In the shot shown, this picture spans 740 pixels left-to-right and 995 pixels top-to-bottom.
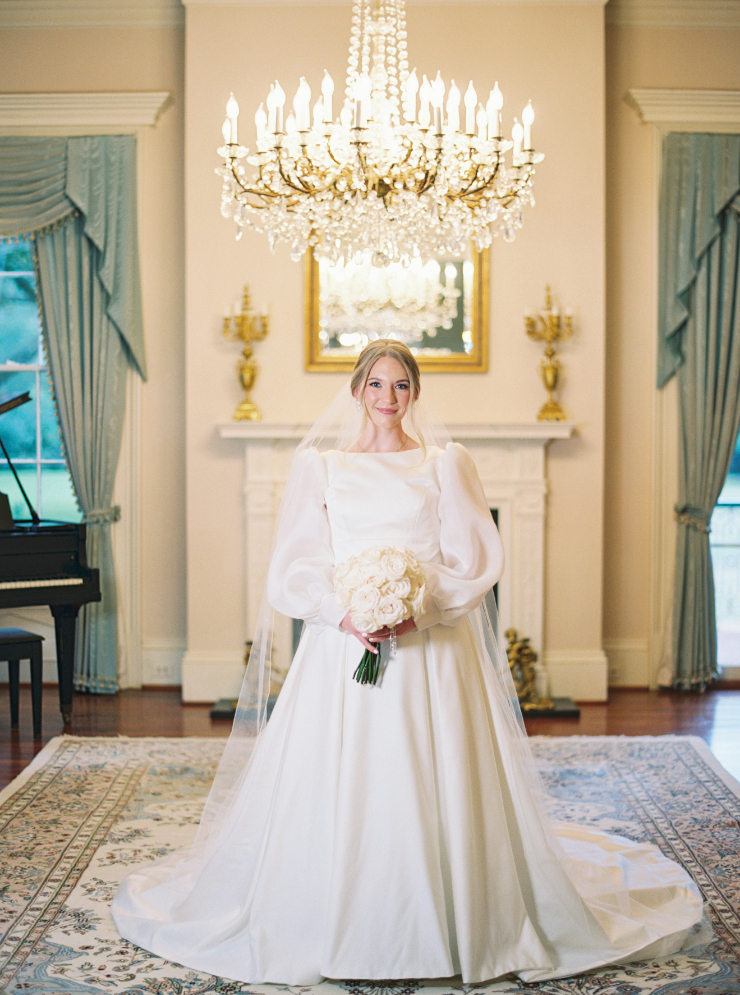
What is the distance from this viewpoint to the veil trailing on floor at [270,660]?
9.53 feet

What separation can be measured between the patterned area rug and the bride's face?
59.5 inches

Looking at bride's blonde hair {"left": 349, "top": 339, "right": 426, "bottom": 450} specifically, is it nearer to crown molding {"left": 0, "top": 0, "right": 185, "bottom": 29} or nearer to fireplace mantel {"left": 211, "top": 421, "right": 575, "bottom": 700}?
fireplace mantel {"left": 211, "top": 421, "right": 575, "bottom": 700}

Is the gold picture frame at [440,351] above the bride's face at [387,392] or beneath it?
above

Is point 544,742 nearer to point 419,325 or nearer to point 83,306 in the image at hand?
point 419,325

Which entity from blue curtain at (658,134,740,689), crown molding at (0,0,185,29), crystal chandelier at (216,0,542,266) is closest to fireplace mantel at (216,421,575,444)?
blue curtain at (658,134,740,689)

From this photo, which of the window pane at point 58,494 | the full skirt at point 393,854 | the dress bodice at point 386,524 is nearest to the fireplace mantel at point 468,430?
the window pane at point 58,494

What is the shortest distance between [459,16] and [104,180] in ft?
7.52

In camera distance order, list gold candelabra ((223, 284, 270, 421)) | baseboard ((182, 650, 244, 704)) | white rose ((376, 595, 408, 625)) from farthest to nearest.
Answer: baseboard ((182, 650, 244, 704)) < gold candelabra ((223, 284, 270, 421)) < white rose ((376, 595, 408, 625))

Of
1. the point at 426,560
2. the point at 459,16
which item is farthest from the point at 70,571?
the point at 459,16

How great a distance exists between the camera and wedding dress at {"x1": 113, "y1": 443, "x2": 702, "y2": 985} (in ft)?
8.27

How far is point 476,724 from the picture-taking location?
2.69 meters

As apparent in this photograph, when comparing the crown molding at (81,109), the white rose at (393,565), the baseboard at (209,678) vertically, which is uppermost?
the crown molding at (81,109)

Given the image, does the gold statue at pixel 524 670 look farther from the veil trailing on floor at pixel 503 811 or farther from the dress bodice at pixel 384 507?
the dress bodice at pixel 384 507

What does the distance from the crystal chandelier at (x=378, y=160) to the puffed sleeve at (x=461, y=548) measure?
1.45 m
